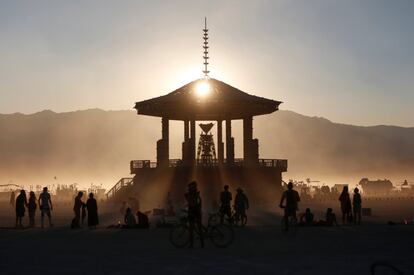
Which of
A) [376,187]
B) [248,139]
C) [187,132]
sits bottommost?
[376,187]

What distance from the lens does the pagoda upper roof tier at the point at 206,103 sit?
45.8 meters

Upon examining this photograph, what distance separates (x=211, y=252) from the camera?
666 inches

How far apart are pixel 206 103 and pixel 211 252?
29.4 metres

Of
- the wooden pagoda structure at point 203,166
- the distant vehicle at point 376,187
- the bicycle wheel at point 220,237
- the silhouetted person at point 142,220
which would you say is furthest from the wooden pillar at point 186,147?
the distant vehicle at point 376,187

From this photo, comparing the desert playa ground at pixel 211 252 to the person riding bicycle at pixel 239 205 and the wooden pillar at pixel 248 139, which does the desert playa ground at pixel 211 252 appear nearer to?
the person riding bicycle at pixel 239 205

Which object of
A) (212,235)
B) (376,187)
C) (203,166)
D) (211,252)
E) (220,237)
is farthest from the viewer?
(376,187)

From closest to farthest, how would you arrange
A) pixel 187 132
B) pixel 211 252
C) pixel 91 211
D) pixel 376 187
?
pixel 211 252
pixel 91 211
pixel 187 132
pixel 376 187

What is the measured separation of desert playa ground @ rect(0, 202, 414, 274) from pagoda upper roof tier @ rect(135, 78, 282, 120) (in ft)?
74.2

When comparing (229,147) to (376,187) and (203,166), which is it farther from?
(376,187)

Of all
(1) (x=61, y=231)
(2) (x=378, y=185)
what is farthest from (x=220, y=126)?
(2) (x=378, y=185)

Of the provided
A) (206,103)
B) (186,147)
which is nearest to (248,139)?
(186,147)

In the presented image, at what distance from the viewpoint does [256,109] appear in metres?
47.8

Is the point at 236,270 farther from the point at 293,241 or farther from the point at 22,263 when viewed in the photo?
the point at 293,241

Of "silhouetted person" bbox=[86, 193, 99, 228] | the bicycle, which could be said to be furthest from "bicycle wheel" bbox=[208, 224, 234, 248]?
"silhouetted person" bbox=[86, 193, 99, 228]
